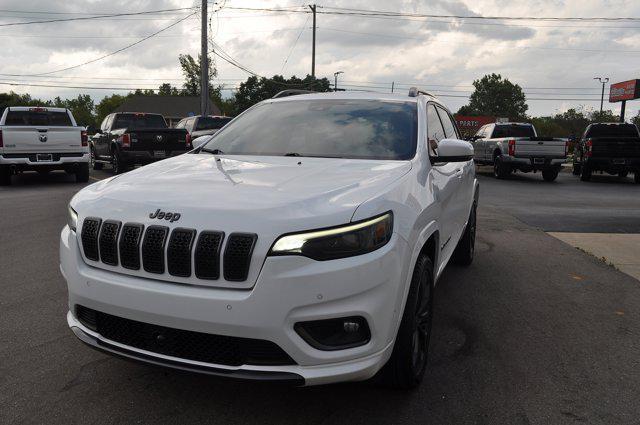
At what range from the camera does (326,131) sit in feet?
13.1

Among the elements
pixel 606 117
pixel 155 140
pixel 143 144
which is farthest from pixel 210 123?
pixel 606 117

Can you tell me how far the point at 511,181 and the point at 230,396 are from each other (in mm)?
16859

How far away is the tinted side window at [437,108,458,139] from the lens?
512cm

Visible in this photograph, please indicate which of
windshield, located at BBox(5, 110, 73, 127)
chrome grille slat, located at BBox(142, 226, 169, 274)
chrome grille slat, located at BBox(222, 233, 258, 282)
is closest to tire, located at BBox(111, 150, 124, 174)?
windshield, located at BBox(5, 110, 73, 127)

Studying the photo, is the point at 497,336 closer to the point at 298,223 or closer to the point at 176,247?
the point at 298,223

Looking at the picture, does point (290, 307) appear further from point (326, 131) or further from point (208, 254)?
point (326, 131)

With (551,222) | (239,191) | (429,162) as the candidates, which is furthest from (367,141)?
(551,222)

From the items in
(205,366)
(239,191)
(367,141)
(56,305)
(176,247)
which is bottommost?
(56,305)

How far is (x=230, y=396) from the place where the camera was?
9.79ft

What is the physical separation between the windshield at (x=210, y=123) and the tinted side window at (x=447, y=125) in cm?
1391

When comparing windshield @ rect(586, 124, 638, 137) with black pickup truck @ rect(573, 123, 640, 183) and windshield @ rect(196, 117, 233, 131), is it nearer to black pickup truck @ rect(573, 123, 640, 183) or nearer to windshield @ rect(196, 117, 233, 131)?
black pickup truck @ rect(573, 123, 640, 183)

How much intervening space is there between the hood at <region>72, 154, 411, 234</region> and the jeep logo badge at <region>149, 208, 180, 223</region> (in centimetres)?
3

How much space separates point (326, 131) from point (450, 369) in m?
1.85

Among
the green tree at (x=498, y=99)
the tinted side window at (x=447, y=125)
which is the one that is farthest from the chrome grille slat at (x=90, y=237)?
the green tree at (x=498, y=99)
